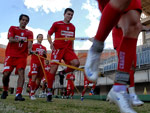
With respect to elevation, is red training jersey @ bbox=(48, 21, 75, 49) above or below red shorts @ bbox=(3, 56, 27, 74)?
above

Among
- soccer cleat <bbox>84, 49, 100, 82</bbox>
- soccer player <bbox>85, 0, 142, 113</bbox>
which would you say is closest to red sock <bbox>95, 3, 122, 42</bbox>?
soccer player <bbox>85, 0, 142, 113</bbox>

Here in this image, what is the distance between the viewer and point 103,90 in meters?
15.1

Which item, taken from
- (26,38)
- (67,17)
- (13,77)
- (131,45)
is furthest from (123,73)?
(13,77)

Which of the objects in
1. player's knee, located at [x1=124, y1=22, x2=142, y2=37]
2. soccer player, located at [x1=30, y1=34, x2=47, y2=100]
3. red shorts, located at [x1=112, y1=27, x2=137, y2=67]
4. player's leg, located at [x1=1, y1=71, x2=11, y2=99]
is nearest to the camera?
player's knee, located at [x1=124, y1=22, x2=142, y2=37]

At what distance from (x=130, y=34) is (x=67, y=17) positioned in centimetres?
292

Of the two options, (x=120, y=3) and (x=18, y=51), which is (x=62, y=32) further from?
(x=120, y=3)

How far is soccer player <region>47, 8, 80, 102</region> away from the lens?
390 centimetres

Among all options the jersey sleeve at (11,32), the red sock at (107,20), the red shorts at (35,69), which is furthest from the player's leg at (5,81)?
the red sock at (107,20)

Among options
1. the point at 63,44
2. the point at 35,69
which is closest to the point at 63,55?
the point at 63,44

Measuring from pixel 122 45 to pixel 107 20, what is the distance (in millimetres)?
276

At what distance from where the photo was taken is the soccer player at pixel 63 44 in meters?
3.90

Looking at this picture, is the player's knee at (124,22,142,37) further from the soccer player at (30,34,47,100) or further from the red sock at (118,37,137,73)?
the soccer player at (30,34,47,100)

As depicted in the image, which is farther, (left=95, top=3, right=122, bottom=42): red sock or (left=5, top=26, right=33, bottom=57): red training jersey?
(left=5, top=26, right=33, bottom=57): red training jersey

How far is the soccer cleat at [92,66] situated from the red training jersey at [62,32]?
253 cm
